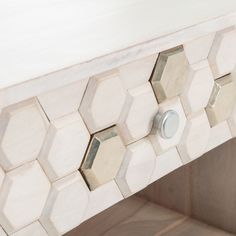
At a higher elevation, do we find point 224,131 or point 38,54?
point 38,54

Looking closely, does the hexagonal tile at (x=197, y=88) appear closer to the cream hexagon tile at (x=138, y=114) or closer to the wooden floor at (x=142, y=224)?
the cream hexagon tile at (x=138, y=114)

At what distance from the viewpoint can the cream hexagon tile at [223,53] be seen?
1.87ft

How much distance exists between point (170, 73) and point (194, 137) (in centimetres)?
10

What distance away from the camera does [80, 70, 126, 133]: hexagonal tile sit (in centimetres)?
45

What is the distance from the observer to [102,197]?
1.67 feet

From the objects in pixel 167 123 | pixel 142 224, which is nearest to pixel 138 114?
pixel 167 123

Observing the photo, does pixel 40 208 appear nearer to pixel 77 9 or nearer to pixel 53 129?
pixel 53 129

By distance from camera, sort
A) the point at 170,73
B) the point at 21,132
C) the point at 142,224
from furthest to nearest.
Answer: the point at 142,224
the point at 170,73
the point at 21,132

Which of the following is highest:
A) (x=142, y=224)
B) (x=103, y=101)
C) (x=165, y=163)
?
(x=103, y=101)

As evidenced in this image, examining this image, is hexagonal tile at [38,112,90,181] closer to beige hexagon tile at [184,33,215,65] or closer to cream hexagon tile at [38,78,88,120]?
cream hexagon tile at [38,78,88,120]

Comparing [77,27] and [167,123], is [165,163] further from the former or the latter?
[77,27]

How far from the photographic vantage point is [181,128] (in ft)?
1.86

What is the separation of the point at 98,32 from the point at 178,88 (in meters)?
0.12

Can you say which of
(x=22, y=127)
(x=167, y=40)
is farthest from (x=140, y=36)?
(x=22, y=127)
